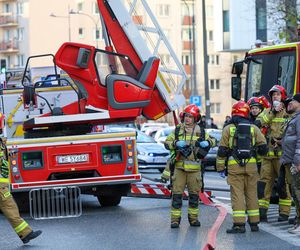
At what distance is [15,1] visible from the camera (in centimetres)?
9525

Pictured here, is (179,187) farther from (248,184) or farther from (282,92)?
(282,92)

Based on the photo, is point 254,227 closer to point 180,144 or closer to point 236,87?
point 180,144

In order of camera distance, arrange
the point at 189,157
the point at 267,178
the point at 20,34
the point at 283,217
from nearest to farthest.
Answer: the point at 189,157 < the point at 283,217 < the point at 267,178 < the point at 20,34

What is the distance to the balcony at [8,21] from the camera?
311 ft

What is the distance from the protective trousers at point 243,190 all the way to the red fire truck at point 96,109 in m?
3.18

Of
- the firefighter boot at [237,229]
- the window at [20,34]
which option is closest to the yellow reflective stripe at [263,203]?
the firefighter boot at [237,229]

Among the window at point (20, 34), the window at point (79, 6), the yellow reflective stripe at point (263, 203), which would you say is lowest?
the yellow reflective stripe at point (263, 203)

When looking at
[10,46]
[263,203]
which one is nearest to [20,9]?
[10,46]

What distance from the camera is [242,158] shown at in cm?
1300

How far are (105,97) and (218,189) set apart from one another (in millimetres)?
4654

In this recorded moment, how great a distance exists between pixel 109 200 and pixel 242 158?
4.94 m

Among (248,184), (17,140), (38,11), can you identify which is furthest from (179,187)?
(38,11)

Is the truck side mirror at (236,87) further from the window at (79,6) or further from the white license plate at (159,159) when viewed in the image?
the window at (79,6)

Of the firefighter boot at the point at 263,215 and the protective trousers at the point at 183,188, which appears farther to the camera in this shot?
the firefighter boot at the point at 263,215
